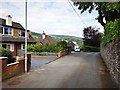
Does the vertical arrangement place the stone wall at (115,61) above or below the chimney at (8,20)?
below

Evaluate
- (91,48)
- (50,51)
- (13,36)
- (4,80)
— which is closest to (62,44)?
(50,51)

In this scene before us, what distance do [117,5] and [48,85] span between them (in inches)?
203

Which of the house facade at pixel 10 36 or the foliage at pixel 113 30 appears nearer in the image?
the foliage at pixel 113 30

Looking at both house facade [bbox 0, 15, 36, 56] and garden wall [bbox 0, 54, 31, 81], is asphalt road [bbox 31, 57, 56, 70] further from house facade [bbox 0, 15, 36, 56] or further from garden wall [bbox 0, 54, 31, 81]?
house facade [bbox 0, 15, 36, 56]

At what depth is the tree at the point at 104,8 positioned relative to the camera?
10.9 metres

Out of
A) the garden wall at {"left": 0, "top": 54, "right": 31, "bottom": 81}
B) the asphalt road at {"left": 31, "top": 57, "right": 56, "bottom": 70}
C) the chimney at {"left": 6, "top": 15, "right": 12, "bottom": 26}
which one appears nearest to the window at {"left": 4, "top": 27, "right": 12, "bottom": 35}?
the chimney at {"left": 6, "top": 15, "right": 12, "bottom": 26}

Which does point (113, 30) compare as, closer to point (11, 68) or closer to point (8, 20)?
point (11, 68)

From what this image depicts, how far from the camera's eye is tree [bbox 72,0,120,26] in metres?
10.9

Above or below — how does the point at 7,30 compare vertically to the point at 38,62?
above

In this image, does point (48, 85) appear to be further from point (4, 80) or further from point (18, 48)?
point (18, 48)

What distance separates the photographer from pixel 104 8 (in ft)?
62.7

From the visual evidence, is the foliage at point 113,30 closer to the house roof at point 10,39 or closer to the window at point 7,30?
the house roof at point 10,39

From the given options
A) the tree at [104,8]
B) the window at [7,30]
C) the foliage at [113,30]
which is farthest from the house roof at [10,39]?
the foliage at [113,30]

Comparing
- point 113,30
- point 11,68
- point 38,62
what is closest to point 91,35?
point 38,62
